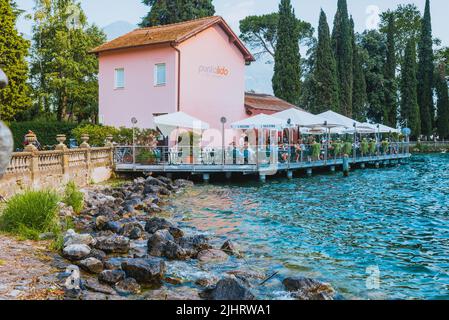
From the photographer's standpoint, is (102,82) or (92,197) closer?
(92,197)

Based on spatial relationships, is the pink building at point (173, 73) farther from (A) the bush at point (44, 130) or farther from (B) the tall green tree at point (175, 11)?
(B) the tall green tree at point (175, 11)

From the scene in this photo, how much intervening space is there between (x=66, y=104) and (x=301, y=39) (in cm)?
3148

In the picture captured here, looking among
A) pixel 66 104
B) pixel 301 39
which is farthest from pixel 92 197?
pixel 301 39

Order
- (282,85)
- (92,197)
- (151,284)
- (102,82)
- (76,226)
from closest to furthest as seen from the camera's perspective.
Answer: (151,284)
(76,226)
(92,197)
(102,82)
(282,85)

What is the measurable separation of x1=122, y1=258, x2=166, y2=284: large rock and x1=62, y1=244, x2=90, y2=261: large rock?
1090 mm

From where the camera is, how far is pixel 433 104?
6581 cm

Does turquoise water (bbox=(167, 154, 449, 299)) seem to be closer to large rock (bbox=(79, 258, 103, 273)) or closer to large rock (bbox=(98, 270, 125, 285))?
large rock (bbox=(98, 270, 125, 285))

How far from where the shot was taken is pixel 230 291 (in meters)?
7.29

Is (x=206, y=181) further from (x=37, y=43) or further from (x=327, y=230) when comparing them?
(x=37, y=43)

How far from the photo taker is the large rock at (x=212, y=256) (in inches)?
391

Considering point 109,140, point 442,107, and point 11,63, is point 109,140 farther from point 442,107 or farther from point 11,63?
point 442,107

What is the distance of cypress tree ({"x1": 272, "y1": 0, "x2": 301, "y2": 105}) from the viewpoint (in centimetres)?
4412

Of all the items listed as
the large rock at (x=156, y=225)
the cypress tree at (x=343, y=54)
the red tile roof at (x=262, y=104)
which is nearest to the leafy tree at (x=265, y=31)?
the cypress tree at (x=343, y=54)

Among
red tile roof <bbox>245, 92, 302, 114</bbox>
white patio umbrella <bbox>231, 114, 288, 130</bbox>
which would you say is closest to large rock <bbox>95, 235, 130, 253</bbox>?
white patio umbrella <bbox>231, 114, 288, 130</bbox>
